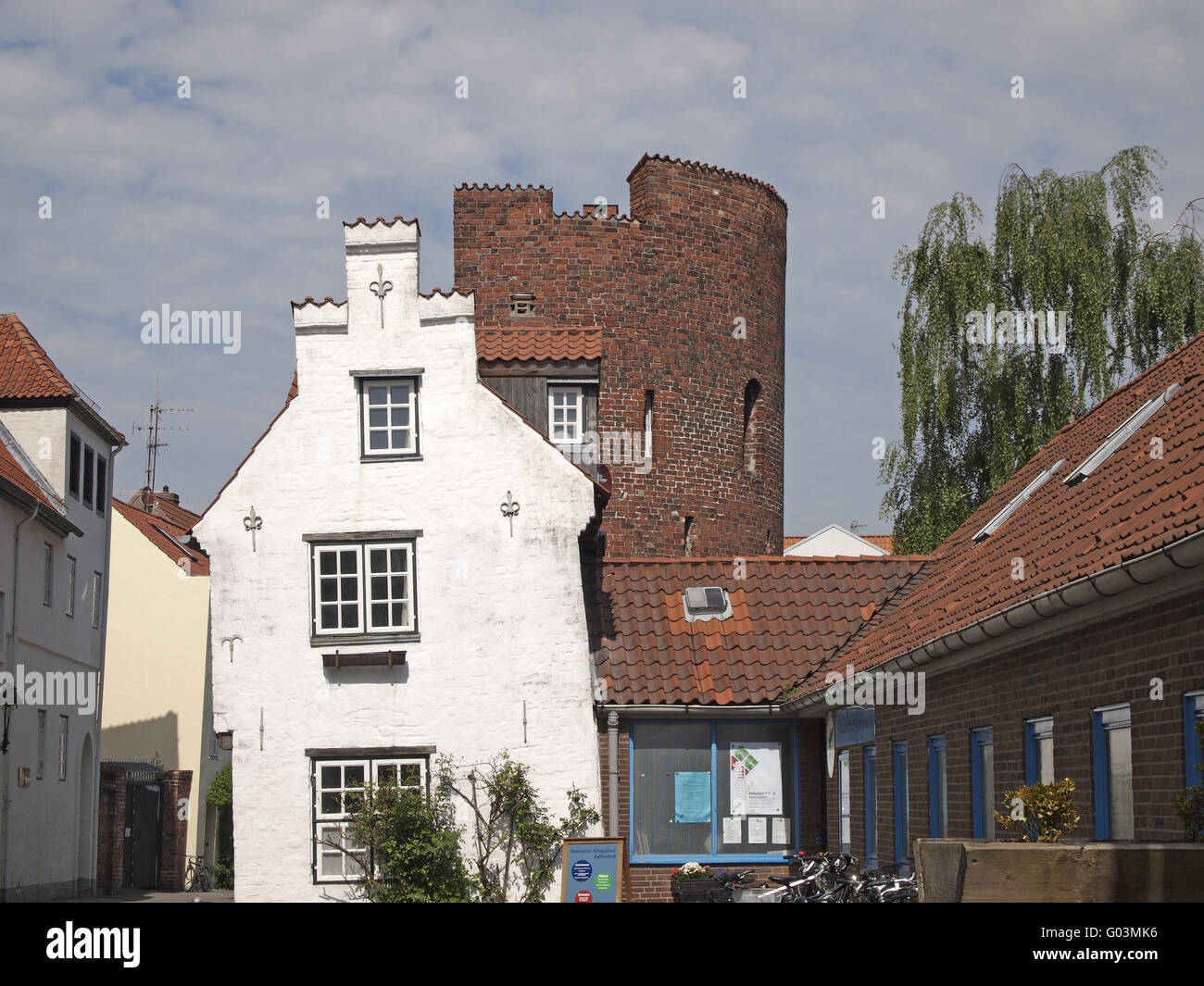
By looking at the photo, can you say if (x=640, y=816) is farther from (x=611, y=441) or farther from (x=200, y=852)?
(x=200, y=852)

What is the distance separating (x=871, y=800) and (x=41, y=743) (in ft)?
59.1

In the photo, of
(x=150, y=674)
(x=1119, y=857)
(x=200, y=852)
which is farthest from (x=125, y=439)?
(x=1119, y=857)

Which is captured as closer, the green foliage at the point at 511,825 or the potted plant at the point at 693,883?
the potted plant at the point at 693,883

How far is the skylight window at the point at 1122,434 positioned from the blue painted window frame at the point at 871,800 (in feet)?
15.1

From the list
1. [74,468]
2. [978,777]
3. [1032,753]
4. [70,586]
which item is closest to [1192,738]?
[1032,753]

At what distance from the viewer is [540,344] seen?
2578 centimetres

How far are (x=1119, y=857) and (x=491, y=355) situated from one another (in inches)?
809

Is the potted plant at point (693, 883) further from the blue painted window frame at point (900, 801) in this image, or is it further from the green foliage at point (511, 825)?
the blue painted window frame at point (900, 801)

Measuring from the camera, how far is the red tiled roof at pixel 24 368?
1230 inches

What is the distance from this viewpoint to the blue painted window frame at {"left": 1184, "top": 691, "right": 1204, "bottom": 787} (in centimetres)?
904

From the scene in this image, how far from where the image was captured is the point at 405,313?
Result: 20.7m

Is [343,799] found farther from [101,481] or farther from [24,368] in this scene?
[101,481]

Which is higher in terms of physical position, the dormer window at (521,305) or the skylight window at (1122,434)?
the dormer window at (521,305)

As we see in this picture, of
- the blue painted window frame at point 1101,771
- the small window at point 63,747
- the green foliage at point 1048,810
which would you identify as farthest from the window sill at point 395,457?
the small window at point 63,747
